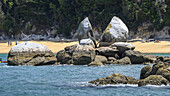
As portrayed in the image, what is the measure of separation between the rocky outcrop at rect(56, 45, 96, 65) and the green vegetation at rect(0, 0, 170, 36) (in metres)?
35.5

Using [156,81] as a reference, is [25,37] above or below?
above

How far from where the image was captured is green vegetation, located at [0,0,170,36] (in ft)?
221

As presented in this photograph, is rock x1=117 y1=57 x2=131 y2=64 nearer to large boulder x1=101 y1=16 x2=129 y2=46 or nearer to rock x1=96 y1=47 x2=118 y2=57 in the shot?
rock x1=96 y1=47 x2=118 y2=57

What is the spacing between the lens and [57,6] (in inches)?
3098

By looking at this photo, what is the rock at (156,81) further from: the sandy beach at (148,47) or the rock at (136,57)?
the sandy beach at (148,47)

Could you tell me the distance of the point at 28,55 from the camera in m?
33.2

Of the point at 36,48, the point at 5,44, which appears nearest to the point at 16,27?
the point at 5,44

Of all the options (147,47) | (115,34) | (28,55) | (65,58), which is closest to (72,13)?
(147,47)

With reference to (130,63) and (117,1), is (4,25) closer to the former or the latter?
(117,1)

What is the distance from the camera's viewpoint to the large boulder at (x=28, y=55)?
1299 inches

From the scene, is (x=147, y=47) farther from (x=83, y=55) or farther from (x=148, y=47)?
(x=83, y=55)

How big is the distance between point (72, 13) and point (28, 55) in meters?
45.1

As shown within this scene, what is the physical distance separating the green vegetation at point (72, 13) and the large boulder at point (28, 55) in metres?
38.0

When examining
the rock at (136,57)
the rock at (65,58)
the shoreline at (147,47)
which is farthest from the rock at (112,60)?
the shoreline at (147,47)
